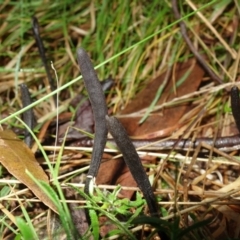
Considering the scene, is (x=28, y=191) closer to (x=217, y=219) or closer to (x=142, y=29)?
(x=217, y=219)

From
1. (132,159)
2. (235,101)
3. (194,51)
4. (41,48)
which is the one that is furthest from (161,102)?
(132,159)

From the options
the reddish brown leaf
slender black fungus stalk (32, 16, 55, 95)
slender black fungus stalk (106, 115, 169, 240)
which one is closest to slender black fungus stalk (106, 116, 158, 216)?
slender black fungus stalk (106, 115, 169, 240)

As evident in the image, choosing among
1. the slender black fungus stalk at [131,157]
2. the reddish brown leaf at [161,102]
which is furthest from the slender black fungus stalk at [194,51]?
the slender black fungus stalk at [131,157]

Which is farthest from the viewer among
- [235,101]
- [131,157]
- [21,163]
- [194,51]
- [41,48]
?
[194,51]

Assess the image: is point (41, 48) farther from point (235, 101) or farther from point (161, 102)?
point (235, 101)

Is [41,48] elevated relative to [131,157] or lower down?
elevated

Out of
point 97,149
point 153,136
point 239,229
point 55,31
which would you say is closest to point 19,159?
point 97,149

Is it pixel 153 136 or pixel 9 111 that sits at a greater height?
pixel 9 111
